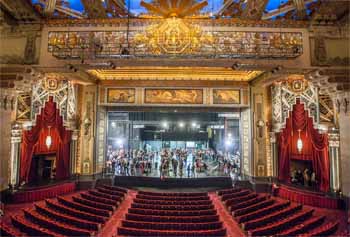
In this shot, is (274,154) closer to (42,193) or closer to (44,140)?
(42,193)

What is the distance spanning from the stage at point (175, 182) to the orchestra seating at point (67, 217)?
108 inches

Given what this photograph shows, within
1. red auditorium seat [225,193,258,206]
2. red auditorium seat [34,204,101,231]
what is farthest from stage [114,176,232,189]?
red auditorium seat [34,204,101,231]

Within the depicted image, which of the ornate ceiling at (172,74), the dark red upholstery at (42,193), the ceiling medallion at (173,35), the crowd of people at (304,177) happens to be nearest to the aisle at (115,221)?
the dark red upholstery at (42,193)

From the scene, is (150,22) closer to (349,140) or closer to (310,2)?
(310,2)

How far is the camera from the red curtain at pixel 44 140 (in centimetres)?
1059

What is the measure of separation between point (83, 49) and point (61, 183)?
7236mm

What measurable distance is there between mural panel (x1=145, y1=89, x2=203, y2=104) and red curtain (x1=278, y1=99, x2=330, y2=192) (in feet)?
16.4

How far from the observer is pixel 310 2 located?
27.0ft

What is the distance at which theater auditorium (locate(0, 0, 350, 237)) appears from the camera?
8.13m

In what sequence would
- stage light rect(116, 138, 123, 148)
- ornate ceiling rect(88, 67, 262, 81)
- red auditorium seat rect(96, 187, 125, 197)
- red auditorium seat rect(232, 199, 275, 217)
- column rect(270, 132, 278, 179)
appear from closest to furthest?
red auditorium seat rect(232, 199, 275, 217)
red auditorium seat rect(96, 187, 125, 197)
ornate ceiling rect(88, 67, 262, 81)
column rect(270, 132, 278, 179)
stage light rect(116, 138, 123, 148)

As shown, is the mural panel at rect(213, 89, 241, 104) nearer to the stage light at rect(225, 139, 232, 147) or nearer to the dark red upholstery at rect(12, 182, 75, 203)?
the stage light at rect(225, 139, 232, 147)

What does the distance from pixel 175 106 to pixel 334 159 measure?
319 inches

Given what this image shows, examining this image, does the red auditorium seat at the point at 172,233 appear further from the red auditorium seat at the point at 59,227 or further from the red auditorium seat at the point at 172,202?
the red auditorium seat at the point at 172,202

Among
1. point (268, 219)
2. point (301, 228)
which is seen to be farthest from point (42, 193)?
point (301, 228)
